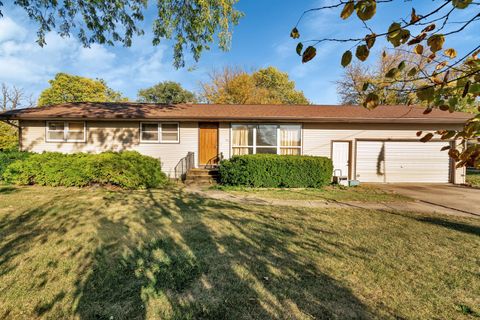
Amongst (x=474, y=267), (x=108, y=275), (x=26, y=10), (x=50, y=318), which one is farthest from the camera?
(x=26, y=10)

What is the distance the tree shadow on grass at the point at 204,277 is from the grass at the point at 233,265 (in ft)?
0.05

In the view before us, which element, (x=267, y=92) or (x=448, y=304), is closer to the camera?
(x=448, y=304)

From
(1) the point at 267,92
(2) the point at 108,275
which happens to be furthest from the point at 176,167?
(1) the point at 267,92

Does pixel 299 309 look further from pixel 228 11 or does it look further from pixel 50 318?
pixel 228 11

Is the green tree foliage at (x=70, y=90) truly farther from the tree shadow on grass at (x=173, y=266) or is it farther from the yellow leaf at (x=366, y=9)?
the yellow leaf at (x=366, y=9)

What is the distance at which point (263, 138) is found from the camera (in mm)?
11203

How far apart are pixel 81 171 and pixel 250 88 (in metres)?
23.0

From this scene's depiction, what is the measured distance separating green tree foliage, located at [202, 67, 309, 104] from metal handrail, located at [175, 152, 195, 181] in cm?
1756

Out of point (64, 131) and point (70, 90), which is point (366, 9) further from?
point (70, 90)

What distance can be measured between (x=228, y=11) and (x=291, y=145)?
6.24 metres

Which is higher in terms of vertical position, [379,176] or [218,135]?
[218,135]

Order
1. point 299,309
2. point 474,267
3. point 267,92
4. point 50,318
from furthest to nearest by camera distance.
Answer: point 267,92
point 474,267
point 299,309
point 50,318

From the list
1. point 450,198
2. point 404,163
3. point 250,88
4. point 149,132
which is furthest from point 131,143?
point 250,88

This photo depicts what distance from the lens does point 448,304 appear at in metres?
2.44
